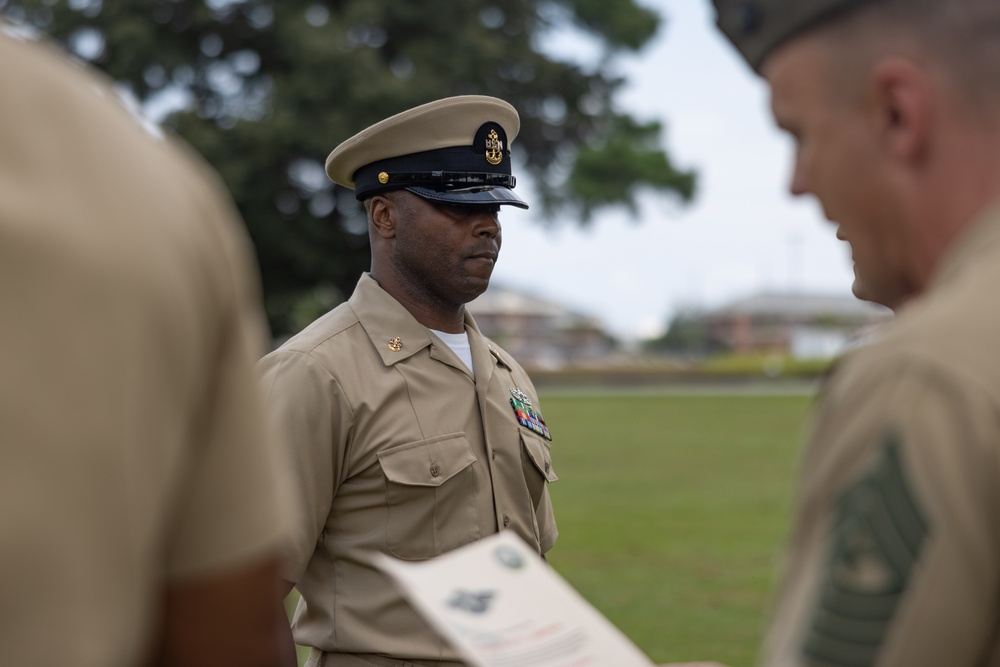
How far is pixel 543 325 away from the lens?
11788 cm

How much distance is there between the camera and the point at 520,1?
2558 cm

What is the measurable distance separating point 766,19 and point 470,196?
88.0 inches

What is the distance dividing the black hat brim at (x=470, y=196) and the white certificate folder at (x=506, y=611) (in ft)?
6.70

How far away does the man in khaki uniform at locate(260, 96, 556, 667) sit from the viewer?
3.04m

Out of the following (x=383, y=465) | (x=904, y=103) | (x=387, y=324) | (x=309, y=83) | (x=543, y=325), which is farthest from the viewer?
(x=543, y=325)

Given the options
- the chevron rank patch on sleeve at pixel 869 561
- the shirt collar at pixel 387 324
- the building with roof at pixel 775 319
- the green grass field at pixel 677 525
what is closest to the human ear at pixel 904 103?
the chevron rank patch on sleeve at pixel 869 561

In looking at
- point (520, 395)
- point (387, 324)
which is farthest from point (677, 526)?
point (387, 324)

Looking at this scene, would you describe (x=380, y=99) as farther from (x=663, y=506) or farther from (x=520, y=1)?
(x=663, y=506)

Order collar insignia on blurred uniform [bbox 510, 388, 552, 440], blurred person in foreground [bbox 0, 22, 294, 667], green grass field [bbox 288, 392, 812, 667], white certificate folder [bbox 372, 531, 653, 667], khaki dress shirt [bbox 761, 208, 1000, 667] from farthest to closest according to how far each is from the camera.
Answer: green grass field [bbox 288, 392, 812, 667], collar insignia on blurred uniform [bbox 510, 388, 552, 440], white certificate folder [bbox 372, 531, 653, 667], khaki dress shirt [bbox 761, 208, 1000, 667], blurred person in foreground [bbox 0, 22, 294, 667]

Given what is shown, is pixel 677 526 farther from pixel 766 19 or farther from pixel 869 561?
pixel 869 561

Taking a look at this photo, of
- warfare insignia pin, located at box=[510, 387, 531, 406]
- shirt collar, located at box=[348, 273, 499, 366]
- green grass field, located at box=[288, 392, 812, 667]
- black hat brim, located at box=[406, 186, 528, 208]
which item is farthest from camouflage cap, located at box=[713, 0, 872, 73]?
green grass field, located at box=[288, 392, 812, 667]

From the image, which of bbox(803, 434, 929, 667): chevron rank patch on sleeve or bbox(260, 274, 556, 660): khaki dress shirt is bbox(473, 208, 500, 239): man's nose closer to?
bbox(260, 274, 556, 660): khaki dress shirt

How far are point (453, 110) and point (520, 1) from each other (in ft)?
74.8

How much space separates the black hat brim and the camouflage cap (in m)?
2.09
